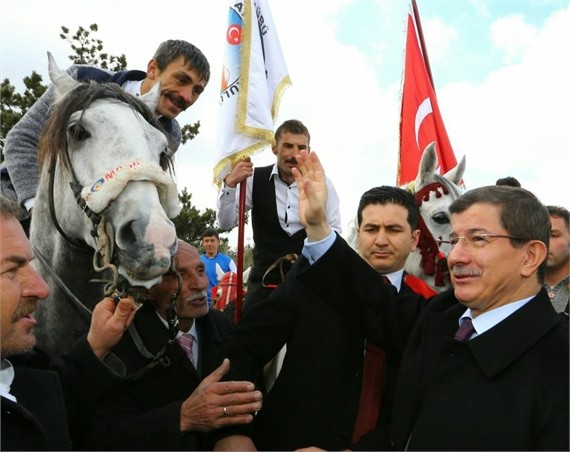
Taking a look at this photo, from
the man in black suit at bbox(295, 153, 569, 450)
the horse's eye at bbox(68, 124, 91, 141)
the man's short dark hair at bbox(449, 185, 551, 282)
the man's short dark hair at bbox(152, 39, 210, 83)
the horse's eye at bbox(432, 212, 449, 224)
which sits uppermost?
the man's short dark hair at bbox(152, 39, 210, 83)

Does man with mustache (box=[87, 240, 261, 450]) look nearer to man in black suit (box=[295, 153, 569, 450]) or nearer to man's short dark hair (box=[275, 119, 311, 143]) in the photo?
man in black suit (box=[295, 153, 569, 450])

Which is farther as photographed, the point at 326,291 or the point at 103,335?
the point at 326,291

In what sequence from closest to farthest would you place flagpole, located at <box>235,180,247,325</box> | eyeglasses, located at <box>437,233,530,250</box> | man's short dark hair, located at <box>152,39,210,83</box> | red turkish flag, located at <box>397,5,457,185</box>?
eyeglasses, located at <box>437,233,530,250</box>
man's short dark hair, located at <box>152,39,210,83</box>
flagpole, located at <box>235,180,247,325</box>
red turkish flag, located at <box>397,5,457,185</box>

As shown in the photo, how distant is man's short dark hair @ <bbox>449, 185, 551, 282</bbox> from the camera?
8.58 feet

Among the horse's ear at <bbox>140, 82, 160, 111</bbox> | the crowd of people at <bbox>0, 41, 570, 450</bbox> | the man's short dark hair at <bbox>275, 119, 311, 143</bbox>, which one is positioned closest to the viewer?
the crowd of people at <bbox>0, 41, 570, 450</bbox>

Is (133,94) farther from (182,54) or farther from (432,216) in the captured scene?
(432,216)

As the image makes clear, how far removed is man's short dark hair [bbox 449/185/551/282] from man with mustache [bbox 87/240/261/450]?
53.8 inches

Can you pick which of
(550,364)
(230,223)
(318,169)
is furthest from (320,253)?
(230,223)

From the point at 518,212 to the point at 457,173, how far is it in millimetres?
3150

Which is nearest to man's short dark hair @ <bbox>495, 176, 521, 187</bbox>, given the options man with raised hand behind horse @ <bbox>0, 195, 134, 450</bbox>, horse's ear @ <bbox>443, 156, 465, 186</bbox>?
horse's ear @ <bbox>443, 156, 465, 186</bbox>

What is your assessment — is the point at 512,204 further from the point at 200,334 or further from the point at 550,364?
the point at 200,334

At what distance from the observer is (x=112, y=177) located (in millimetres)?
3002

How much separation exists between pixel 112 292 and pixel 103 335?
7.8 inches

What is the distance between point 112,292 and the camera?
2967 mm
